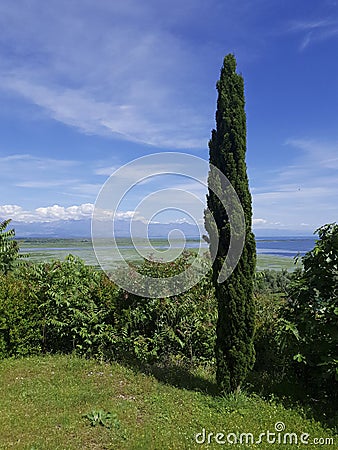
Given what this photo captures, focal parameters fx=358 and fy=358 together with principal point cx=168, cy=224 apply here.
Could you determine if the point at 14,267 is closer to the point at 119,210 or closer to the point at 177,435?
the point at 119,210

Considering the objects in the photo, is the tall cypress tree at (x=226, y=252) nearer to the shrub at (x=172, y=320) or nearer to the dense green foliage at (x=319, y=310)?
the dense green foliage at (x=319, y=310)

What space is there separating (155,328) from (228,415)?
2.70m

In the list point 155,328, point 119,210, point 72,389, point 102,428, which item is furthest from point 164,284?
point 102,428

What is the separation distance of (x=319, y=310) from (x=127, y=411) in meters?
2.93

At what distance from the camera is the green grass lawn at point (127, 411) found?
4.04 meters

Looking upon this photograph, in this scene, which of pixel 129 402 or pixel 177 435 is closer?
pixel 177 435

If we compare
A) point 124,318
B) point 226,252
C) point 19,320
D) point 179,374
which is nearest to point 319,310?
point 226,252

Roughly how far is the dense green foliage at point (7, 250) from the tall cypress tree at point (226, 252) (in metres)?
6.98

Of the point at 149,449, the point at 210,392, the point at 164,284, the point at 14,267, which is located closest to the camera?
the point at 149,449

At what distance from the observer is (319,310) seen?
4.95m

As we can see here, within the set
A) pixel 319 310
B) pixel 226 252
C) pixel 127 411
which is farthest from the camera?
pixel 226 252

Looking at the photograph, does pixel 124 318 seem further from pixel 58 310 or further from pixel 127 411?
pixel 127 411

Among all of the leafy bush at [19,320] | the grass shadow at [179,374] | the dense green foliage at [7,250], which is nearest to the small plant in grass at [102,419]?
the grass shadow at [179,374]

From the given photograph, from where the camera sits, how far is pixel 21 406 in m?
4.85
